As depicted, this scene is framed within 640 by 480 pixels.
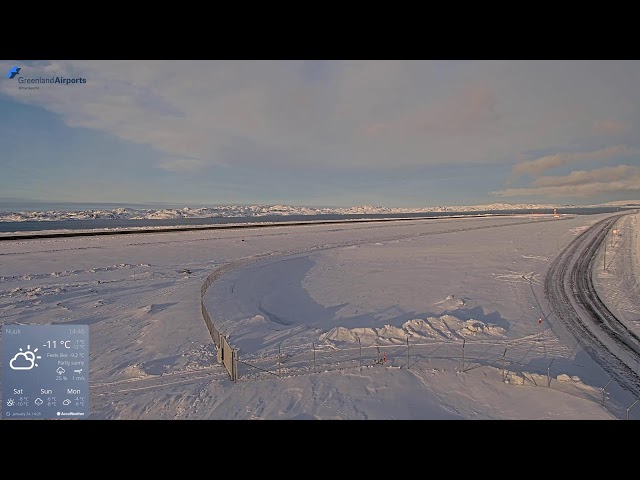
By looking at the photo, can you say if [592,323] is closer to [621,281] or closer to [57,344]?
[621,281]

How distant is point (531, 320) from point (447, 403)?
13069 mm

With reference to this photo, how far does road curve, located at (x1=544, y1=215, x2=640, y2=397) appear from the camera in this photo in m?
12.9

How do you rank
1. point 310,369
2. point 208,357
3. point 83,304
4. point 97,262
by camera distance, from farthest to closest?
point 97,262, point 83,304, point 208,357, point 310,369

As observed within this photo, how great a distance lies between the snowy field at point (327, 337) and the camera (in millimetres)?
9312

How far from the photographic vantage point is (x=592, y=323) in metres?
Result: 17.6

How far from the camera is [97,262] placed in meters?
36.2

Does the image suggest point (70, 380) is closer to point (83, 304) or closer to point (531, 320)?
point (83, 304)
